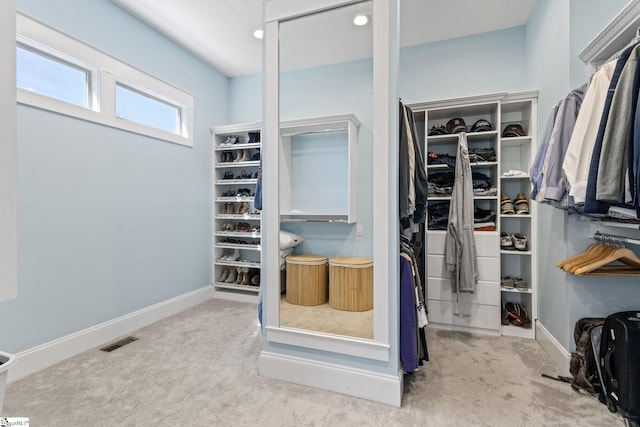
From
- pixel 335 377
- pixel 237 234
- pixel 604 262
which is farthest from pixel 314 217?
pixel 237 234

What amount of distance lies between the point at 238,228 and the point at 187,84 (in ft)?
6.08

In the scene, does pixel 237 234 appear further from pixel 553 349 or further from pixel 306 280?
pixel 553 349

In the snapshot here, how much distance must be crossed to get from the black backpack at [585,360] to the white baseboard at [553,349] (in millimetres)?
69

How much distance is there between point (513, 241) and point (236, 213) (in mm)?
3135

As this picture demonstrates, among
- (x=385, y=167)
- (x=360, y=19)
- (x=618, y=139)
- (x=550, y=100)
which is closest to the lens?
(x=618, y=139)

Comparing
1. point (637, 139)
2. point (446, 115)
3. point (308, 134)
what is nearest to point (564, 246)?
point (637, 139)

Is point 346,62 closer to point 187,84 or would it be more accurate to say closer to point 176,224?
point 187,84

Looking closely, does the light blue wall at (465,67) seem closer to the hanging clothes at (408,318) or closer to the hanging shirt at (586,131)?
the hanging shirt at (586,131)

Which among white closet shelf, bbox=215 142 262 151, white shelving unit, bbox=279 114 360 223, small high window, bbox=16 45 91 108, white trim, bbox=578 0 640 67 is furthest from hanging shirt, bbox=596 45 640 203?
small high window, bbox=16 45 91 108

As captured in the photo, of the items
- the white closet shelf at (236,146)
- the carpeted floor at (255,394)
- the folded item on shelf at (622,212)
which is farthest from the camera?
the white closet shelf at (236,146)

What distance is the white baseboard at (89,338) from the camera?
7.03 feet

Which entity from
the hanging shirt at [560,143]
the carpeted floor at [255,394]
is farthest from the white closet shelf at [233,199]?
the hanging shirt at [560,143]

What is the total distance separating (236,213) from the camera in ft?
13.0

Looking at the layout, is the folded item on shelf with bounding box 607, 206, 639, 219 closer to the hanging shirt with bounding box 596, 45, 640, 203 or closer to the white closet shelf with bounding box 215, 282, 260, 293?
the hanging shirt with bounding box 596, 45, 640, 203
